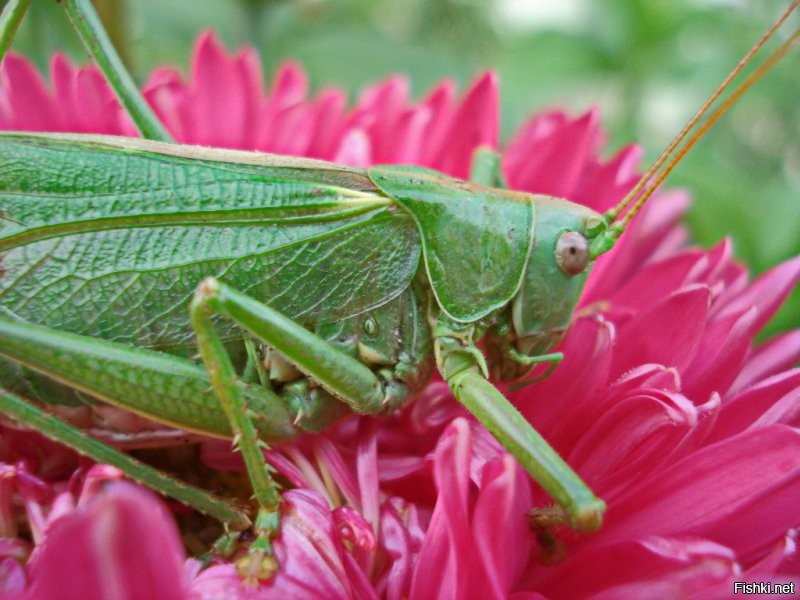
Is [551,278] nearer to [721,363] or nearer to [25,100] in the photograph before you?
[721,363]

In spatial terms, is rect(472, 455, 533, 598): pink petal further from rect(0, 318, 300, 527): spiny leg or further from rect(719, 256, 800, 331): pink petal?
rect(719, 256, 800, 331): pink petal

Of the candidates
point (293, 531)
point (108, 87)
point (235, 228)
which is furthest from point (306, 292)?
point (108, 87)

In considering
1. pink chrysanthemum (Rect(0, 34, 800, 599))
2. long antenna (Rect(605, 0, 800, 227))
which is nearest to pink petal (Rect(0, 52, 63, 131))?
pink chrysanthemum (Rect(0, 34, 800, 599))

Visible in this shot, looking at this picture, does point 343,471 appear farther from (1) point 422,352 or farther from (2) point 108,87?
(2) point 108,87

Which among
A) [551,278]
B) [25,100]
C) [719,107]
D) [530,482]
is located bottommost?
[25,100]

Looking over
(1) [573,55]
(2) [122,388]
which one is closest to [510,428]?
(2) [122,388]
